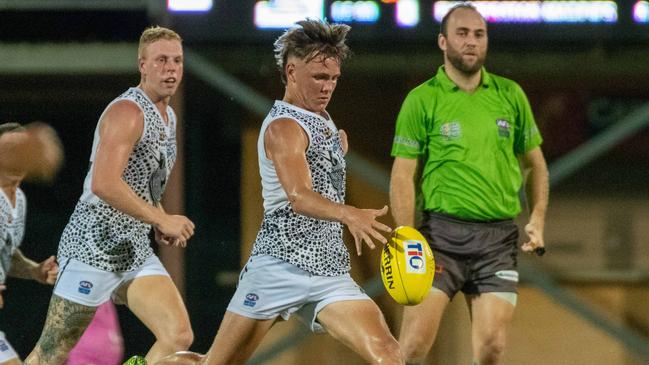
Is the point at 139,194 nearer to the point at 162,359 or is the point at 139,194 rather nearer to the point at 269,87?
the point at 162,359

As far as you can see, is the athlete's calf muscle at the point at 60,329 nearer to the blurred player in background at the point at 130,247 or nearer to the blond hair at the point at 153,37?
the blurred player in background at the point at 130,247

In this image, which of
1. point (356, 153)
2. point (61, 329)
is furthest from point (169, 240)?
point (356, 153)

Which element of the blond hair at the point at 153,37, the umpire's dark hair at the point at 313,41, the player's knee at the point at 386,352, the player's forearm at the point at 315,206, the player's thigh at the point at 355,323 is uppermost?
the umpire's dark hair at the point at 313,41

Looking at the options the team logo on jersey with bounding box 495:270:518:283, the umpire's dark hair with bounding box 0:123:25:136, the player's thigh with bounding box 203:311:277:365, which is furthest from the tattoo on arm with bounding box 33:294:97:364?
the team logo on jersey with bounding box 495:270:518:283

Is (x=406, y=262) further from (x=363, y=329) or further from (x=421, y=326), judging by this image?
(x=421, y=326)

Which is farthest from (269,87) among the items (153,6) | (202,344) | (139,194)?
(139,194)

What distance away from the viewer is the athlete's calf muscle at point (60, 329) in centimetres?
595

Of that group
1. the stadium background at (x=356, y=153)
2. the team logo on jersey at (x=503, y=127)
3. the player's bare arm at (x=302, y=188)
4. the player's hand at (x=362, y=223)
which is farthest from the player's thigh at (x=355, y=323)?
the stadium background at (x=356, y=153)

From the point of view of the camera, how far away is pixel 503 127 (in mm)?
6508

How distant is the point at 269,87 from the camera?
866 cm

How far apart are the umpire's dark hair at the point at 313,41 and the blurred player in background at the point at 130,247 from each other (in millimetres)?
814

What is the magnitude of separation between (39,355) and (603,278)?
3.95 m

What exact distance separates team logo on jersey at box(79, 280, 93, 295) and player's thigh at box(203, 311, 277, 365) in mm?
846

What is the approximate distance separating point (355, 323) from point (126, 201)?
3.63ft
